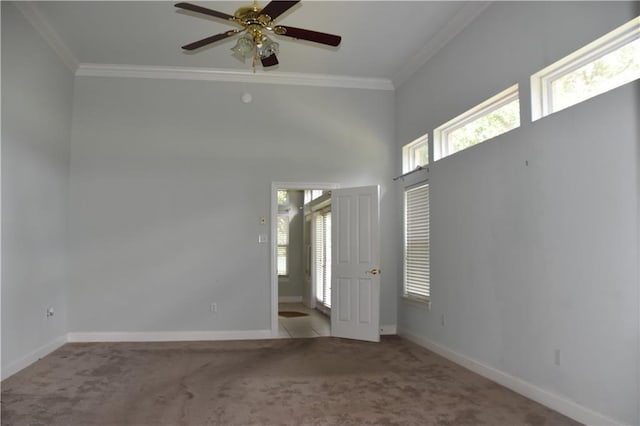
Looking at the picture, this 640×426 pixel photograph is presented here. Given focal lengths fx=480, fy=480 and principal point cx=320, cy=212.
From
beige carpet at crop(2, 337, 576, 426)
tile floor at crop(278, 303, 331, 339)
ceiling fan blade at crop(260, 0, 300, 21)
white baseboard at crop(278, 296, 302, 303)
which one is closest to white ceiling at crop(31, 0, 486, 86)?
ceiling fan blade at crop(260, 0, 300, 21)

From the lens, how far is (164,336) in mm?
6273

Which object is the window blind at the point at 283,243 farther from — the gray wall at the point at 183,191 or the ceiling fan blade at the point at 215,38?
the ceiling fan blade at the point at 215,38

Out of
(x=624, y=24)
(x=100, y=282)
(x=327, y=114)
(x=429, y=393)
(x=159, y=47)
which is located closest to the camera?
(x=624, y=24)

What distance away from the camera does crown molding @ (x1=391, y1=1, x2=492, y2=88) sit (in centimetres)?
469

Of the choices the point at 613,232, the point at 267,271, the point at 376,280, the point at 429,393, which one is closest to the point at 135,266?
the point at 267,271

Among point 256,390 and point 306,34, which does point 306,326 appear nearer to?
point 256,390

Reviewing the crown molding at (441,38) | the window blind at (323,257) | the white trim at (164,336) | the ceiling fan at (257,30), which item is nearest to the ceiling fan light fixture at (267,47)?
the ceiling fan at (257,30)

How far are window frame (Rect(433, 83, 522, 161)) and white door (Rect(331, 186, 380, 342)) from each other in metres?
1.06

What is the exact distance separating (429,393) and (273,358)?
195 centimetres

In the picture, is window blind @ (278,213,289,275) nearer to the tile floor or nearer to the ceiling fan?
the tile floor

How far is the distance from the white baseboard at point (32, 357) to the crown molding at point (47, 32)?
3.37 m

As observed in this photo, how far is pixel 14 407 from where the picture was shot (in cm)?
359

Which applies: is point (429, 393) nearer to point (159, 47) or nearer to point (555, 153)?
point (555, 153)

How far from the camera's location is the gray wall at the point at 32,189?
448 cm
